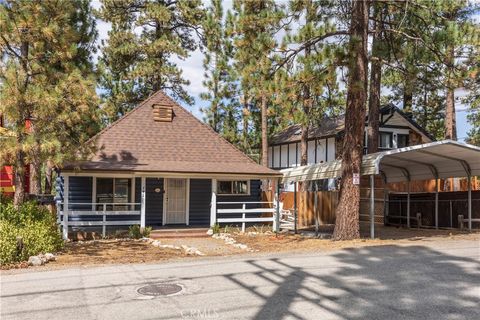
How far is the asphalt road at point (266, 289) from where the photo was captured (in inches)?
247

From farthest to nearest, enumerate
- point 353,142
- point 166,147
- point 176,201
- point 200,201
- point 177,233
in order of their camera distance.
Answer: point 200,201 → point 166,147 → point 176,201 → point 177,233 → point 353,142

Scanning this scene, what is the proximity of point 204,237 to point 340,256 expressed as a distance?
22.5 ft

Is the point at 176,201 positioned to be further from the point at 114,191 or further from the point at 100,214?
the point at 100,214

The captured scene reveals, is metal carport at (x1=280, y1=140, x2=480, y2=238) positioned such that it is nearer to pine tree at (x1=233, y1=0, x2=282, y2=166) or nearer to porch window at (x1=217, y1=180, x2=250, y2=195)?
porch window at (x1=217, y1=180, x2=250, y2=195)

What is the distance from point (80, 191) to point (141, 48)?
12.8m

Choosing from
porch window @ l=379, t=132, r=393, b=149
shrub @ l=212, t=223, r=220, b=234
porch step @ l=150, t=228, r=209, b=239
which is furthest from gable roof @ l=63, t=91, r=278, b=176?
porch window @ l=379, t=132, r=393, b=149

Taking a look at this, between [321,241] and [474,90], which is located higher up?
[474,90]

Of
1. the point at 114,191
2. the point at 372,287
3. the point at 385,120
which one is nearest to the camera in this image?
the point at 372,287

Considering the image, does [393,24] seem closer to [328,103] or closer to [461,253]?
[328,103]

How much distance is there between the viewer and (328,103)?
16.0 m

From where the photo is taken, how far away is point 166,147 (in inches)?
741

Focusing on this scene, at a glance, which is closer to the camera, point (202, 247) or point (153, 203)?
point (202, 247)

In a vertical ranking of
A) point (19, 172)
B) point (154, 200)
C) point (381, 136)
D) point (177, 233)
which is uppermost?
point (381, 136)

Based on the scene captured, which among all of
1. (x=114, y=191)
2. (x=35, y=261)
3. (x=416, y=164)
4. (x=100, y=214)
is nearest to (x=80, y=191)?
(x=114, y=191)
